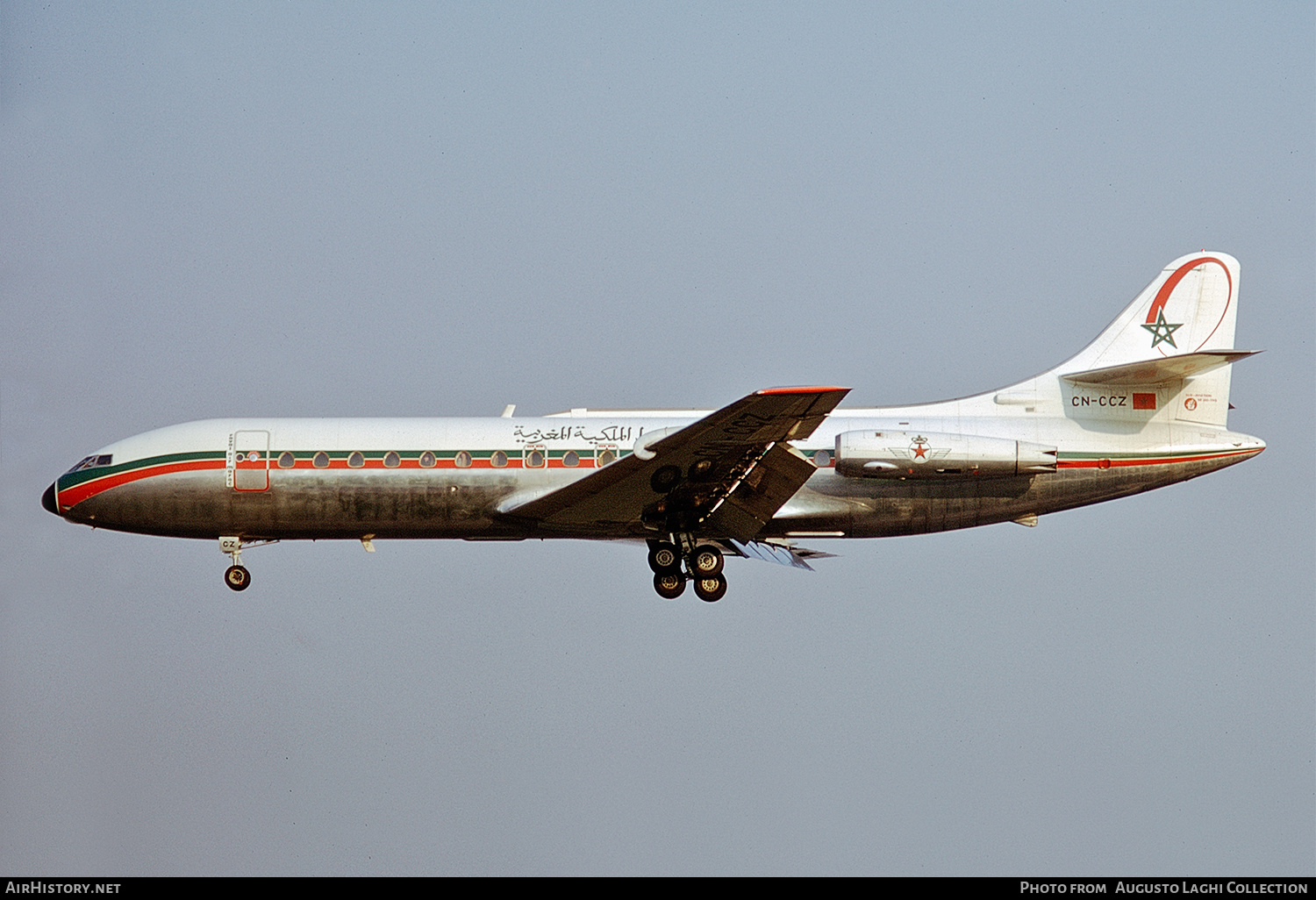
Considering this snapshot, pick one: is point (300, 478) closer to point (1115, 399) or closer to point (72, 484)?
point (72, 484)

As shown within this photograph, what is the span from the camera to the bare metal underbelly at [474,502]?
26359 millimetres

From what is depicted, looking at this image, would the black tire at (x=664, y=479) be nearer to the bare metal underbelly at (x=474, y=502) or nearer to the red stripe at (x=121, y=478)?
the bare metal underbelly at (x=474, y=502)

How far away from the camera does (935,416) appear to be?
27312 millimetres

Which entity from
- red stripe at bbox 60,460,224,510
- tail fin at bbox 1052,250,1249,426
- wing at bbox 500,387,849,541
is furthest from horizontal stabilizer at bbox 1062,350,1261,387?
red stripe at bbox 60,460,224,510

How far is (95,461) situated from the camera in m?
28.5

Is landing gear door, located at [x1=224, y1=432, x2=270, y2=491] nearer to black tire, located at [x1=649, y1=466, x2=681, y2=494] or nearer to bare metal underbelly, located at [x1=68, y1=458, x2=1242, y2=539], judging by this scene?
bare metal underbelly, located at [x1=68, y1=458, x2=1242, y2=539]

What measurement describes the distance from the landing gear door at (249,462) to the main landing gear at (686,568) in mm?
6510

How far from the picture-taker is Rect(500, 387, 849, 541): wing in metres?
23.0

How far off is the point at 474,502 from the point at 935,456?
7.46 meters

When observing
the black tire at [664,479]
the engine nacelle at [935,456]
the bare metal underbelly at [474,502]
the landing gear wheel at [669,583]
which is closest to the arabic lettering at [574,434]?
the bare metal underbelly at [474,502]

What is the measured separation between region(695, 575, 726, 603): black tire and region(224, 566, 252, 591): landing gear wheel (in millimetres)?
7703

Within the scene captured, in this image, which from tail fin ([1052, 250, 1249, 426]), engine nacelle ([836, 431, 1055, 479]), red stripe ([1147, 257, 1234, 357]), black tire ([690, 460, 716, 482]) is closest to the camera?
black tire ([690, 460, 716, 482])

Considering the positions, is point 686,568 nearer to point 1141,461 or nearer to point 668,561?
point 668,561
